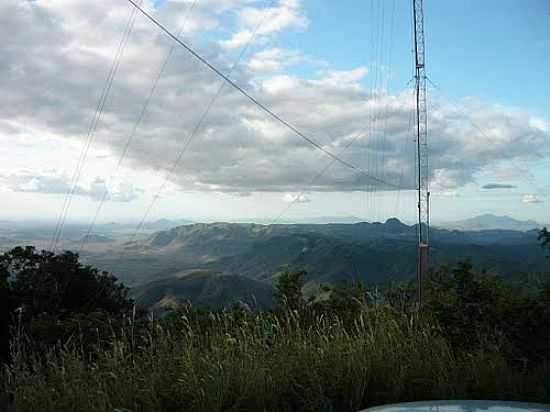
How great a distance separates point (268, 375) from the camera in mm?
5148

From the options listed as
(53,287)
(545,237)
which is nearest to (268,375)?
(545,237)

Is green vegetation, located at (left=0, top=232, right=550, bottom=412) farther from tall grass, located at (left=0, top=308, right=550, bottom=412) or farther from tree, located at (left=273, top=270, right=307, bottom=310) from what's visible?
tree, located at (left=273, top=270, right=307, bottom=310)

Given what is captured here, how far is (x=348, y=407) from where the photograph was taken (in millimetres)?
5031

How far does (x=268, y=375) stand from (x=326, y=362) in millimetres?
689

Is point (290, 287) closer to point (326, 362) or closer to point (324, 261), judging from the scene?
point (326, 362)

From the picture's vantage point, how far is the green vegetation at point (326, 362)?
495 cm

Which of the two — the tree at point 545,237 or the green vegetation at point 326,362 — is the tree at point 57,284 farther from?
the tree at point 545,237

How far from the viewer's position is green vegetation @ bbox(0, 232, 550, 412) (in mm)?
4953

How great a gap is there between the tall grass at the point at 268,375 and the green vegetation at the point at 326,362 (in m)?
0.01

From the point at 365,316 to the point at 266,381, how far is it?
88.6 inches

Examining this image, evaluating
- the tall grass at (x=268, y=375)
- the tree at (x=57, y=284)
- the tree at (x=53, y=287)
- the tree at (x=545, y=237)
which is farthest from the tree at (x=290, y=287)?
the tree at (x=57, y=284)

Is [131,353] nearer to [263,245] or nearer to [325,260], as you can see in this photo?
[325,260]

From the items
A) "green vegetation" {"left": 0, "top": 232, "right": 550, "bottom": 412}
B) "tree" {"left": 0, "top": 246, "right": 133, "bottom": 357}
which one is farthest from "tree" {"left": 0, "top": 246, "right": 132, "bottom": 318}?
"green vegetation" {"left": 0, "top": 232, "right": 550, "bottom": 412}

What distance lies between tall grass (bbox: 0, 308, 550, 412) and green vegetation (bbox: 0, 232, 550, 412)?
0.01m
